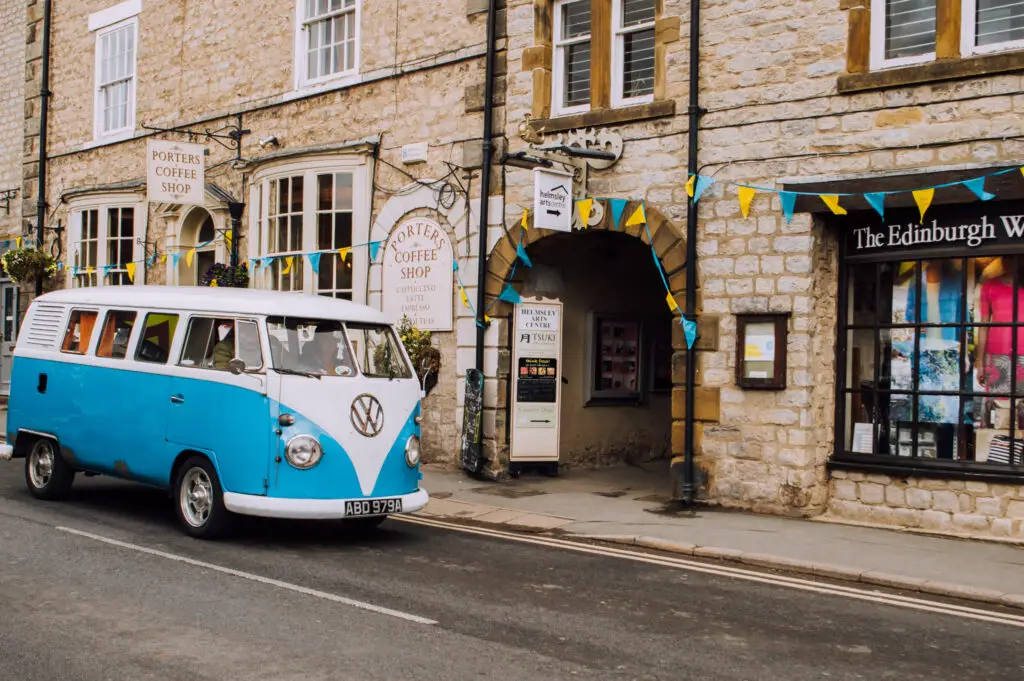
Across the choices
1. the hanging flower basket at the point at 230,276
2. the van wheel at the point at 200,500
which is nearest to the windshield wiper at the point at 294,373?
the van wheel at the point at 200,500

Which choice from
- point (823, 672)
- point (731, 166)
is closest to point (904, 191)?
point (731, 166)

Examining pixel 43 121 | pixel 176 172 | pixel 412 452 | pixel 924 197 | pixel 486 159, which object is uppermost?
pixel 43 121

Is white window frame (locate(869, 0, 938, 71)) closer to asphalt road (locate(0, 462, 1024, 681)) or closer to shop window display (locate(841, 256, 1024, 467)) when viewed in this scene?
shop window display (locate(841, 256, 1024, 467))

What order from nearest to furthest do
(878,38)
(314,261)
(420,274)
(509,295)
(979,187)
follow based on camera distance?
1. (979,187)
2. (878,38)
3. (509,295)
4. (420,274)
5. (314,261)

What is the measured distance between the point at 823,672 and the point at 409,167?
1069 centimetres

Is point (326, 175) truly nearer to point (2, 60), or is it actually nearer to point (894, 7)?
point (894, 7)

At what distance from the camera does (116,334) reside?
10422 mm

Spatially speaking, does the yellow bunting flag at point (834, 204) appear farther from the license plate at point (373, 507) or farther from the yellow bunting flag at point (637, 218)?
→ the license plate at point (373, 507)

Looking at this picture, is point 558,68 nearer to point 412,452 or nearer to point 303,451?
point 412,452

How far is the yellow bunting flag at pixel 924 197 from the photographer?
10.1 metres

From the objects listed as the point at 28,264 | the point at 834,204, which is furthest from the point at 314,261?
the point at 834,204

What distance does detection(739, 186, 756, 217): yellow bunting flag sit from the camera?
1138 cm

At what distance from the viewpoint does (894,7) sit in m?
10.8

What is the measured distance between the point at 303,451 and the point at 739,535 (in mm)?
4136
